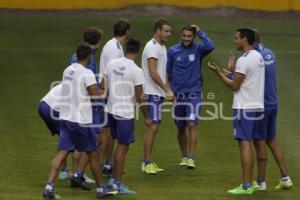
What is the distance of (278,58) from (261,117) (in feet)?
39.6

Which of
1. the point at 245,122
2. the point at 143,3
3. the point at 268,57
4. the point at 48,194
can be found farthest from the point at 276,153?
the point at 143,3

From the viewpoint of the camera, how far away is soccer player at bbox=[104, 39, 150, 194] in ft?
47.2

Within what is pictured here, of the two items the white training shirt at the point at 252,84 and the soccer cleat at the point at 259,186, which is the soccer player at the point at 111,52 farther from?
the soccer cleat at the point at 259,186

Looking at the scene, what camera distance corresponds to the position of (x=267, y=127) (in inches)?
589

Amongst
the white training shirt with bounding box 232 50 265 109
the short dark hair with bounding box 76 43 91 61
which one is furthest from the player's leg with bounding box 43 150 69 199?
the white training shirt with bounding box 232 50 265 109

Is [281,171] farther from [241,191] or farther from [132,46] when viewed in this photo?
[132,46]

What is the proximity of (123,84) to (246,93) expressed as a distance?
164 centimetres

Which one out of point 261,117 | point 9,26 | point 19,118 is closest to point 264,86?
point 261,117

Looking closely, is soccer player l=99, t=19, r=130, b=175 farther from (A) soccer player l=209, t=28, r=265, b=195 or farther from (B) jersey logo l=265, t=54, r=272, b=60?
(B) jersey logo l=265, t=54, r=272, b=60

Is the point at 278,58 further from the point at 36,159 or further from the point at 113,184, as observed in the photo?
the point at 113,184

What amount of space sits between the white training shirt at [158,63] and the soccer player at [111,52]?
59 centimetres

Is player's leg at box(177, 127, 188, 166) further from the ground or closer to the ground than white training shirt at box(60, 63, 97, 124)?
closer to the ground

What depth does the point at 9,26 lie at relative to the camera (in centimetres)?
3028

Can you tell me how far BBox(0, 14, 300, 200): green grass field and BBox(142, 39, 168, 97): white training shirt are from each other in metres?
1.17
